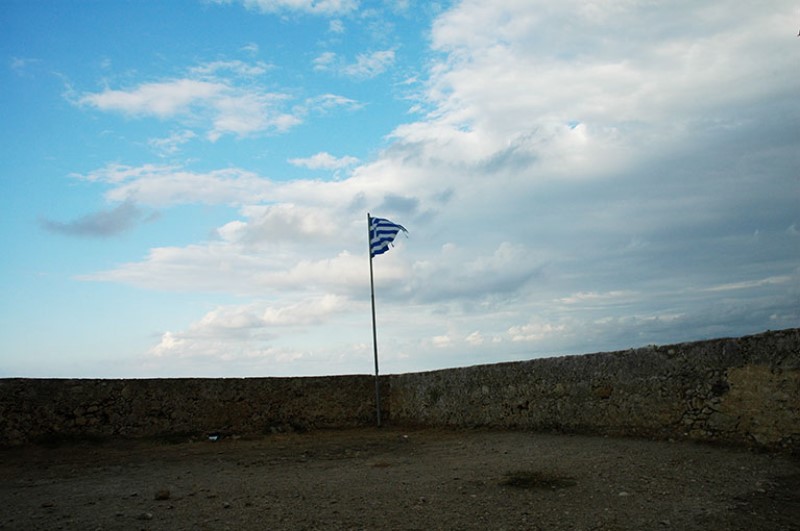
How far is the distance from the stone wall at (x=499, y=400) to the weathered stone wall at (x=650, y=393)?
0.01m

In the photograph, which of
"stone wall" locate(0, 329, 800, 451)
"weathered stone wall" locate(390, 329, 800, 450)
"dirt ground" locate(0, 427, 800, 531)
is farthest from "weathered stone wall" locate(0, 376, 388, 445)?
"weathered stone wall" locate(390, 329, 800, 450)

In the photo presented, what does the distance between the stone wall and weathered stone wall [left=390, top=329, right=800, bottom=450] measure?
0.04 ft

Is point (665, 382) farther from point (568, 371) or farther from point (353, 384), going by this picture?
point (353, 384)

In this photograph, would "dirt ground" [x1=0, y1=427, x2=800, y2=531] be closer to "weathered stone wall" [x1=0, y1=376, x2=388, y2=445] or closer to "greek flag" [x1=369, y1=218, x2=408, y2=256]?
"weathered stone wall" [x1=0, y1=376, x2=388, y2=445]

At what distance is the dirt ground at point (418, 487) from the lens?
160 inches

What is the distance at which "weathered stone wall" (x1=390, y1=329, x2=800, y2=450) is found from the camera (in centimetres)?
579

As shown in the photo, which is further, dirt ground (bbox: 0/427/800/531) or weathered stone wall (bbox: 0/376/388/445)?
weathered stone wall (bbox: 0/376/388/445)

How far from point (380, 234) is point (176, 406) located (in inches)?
169

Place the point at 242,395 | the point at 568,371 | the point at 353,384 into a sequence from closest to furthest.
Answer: the point at 568,371 < the point at 242,395 < the point at 353,384

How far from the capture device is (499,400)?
864 centimetres

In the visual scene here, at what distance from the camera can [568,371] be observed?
25.7ft

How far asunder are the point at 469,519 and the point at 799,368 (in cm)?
349

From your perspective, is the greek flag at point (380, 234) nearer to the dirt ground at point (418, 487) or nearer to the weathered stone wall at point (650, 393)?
the weathered stone wall at point (650, 393)

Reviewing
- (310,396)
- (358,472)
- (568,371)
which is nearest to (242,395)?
(310,396)
